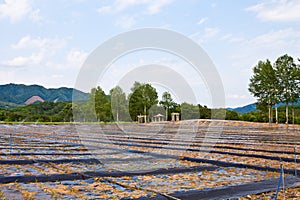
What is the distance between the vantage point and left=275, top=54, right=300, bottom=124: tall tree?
33.3m

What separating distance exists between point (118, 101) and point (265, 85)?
60.2 ft

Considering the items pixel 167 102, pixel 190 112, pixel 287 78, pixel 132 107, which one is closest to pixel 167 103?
pixel 167 102

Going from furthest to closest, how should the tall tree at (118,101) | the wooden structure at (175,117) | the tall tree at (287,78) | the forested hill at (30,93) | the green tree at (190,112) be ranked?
the forested hill at (30,93) < the wooden structure at (175,117) < the green tree at (190,112) < the tall tree at (287,78) < the tall tree at (118,101)

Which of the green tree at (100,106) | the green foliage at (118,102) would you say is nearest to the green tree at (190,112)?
the green foliage at (118,102)

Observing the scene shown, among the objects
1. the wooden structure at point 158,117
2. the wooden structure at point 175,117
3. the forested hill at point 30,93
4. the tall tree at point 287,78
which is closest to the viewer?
the tall tree at point 287,78

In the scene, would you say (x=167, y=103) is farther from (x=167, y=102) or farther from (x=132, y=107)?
(x=132, y=107)

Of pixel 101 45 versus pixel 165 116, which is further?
pixel 165 116

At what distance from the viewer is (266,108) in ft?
121

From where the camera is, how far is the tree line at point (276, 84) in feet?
110

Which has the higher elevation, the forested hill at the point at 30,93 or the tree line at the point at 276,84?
the forested hill at the point at 30,93

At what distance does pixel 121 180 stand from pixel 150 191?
1.12 m

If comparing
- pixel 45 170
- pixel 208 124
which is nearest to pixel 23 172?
pixel 45 170

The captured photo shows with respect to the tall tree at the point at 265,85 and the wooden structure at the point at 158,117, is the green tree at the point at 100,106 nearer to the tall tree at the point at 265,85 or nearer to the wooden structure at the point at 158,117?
the wooden structure at the point at 158,117

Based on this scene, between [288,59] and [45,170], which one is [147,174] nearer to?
[45,170]
